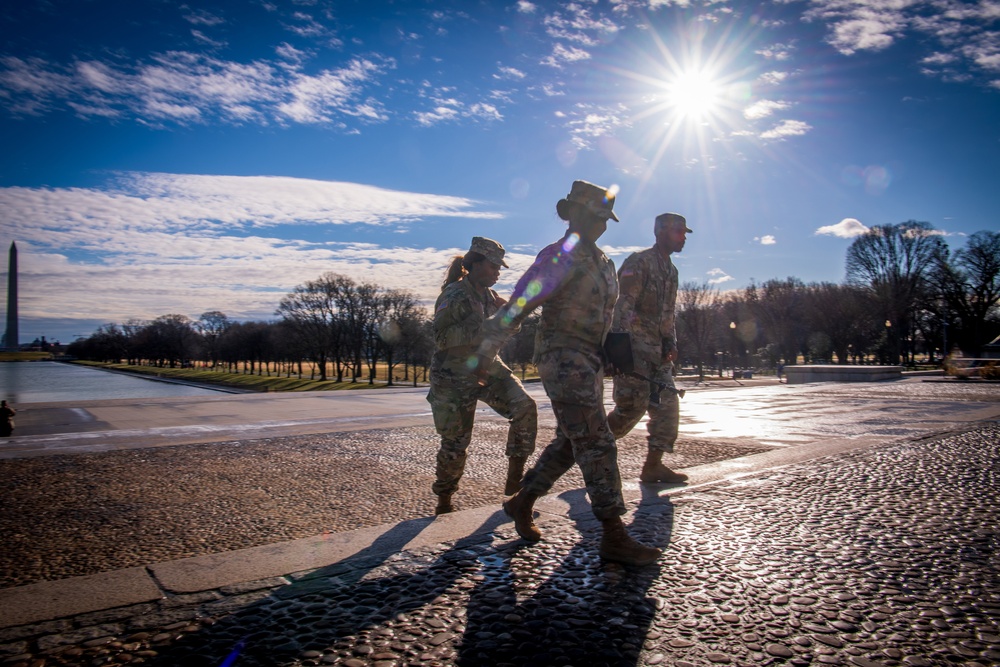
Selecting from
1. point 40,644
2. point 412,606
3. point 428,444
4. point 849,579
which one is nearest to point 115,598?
point 40,644

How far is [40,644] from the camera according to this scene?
2.16 meters

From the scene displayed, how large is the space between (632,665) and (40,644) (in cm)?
206

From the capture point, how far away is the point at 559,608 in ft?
8.04

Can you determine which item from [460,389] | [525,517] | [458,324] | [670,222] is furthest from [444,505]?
[670,222]

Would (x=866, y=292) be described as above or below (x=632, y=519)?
above

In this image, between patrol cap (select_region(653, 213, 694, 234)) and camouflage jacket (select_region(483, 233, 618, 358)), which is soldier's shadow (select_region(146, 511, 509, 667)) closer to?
camouflage jacket (select_region(483, 233, 618, 358))

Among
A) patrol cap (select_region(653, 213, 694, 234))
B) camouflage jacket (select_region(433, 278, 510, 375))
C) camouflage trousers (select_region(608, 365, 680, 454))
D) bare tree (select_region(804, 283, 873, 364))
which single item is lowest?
camouflage trousers (select_region(608, 365, 680, 454))

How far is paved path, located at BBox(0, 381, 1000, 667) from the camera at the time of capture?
211 centimetres

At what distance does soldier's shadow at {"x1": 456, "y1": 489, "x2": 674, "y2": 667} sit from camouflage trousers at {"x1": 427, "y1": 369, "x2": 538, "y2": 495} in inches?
42.3

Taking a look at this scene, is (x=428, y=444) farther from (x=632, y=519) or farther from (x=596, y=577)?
(x=596, y=577)

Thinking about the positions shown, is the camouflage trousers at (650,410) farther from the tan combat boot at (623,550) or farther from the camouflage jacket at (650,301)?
the tan combat boot at (623,550)

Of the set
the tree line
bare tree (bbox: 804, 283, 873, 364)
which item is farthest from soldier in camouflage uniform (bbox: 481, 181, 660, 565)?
bare tree (bbox: 804, 283, 873, 364)

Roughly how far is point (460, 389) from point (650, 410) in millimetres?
1700

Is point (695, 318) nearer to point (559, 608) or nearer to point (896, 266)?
point (896, 266)
